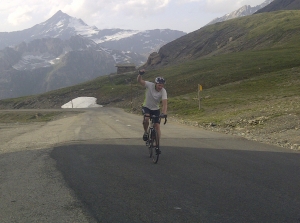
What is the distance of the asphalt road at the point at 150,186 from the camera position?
578 cm

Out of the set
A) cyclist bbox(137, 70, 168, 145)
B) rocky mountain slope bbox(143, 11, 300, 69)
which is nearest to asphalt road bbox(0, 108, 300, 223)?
cyclist bbox(137, 70, 168, 145)

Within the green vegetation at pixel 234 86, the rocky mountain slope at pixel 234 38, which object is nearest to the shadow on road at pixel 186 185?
the green vegetation at pixel 234 86

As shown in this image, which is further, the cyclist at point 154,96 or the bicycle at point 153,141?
the cyclist at point 154,96

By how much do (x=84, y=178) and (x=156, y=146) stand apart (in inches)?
111

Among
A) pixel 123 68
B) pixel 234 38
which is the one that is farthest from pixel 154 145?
pixel 123 68

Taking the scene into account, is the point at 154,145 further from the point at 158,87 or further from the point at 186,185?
the point at 186,185

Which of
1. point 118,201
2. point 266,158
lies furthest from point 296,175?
point 118,201

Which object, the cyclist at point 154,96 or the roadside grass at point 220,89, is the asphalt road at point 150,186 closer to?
the cyclist at point 154,96

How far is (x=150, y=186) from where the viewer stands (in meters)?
7.42

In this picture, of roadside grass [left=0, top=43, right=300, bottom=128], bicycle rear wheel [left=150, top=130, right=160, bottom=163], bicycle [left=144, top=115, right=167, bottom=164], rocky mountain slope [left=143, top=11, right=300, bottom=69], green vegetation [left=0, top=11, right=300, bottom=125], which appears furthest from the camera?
rocky mountain slope [left=143, top=11, right=300, bottom=69]

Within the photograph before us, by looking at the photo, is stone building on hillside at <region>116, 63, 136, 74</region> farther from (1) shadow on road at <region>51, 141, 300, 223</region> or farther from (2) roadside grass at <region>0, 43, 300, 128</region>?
(1) shadow on road at <region>51, 141, 300, 223</region>

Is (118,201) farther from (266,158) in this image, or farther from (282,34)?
(282,34)

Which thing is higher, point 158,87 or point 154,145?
point 158,87

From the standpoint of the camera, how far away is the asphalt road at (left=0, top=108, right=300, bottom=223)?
19.0ft
